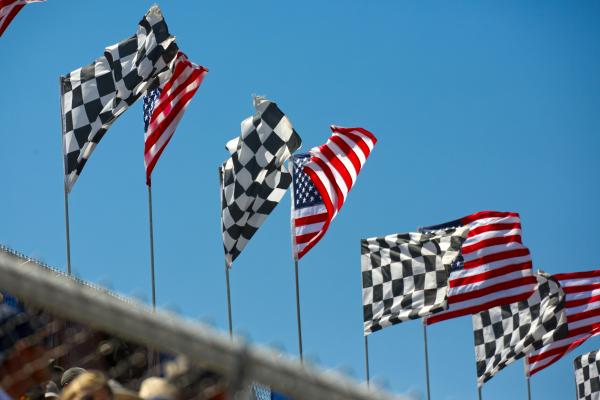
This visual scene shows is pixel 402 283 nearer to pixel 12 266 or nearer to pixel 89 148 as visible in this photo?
pixel 89 148

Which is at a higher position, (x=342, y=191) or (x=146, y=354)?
(x=342, y=191)

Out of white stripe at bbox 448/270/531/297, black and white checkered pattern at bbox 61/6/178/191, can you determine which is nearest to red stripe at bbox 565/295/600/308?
white stripe at bbox 448/270/531/297

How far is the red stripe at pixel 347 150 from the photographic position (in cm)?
1593

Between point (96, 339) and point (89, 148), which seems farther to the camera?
point (89, 148)

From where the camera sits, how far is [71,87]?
1466 cm

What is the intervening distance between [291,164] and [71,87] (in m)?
3.10

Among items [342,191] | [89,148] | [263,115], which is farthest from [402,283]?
[89,148]

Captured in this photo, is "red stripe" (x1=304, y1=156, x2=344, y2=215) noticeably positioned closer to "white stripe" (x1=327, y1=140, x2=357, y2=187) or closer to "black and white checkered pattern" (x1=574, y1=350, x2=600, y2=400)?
"white stripe" (x1=327, y1=140, x2=357, y2=187)

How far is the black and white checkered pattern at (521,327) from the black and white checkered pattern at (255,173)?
5.46 meters

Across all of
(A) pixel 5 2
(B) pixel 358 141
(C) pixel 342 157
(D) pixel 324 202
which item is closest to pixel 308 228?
(D) pixel 324 202

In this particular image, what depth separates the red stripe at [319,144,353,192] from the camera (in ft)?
51.8

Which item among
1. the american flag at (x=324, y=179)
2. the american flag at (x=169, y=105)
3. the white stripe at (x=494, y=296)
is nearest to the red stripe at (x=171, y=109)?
the american flag at (x=169, y=105)

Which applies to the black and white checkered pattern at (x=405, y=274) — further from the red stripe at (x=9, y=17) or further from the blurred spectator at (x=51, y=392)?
the blurred spectator at (x=51, y=392)

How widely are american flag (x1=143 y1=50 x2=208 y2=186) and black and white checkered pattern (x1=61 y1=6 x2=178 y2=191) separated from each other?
5.9 inches
